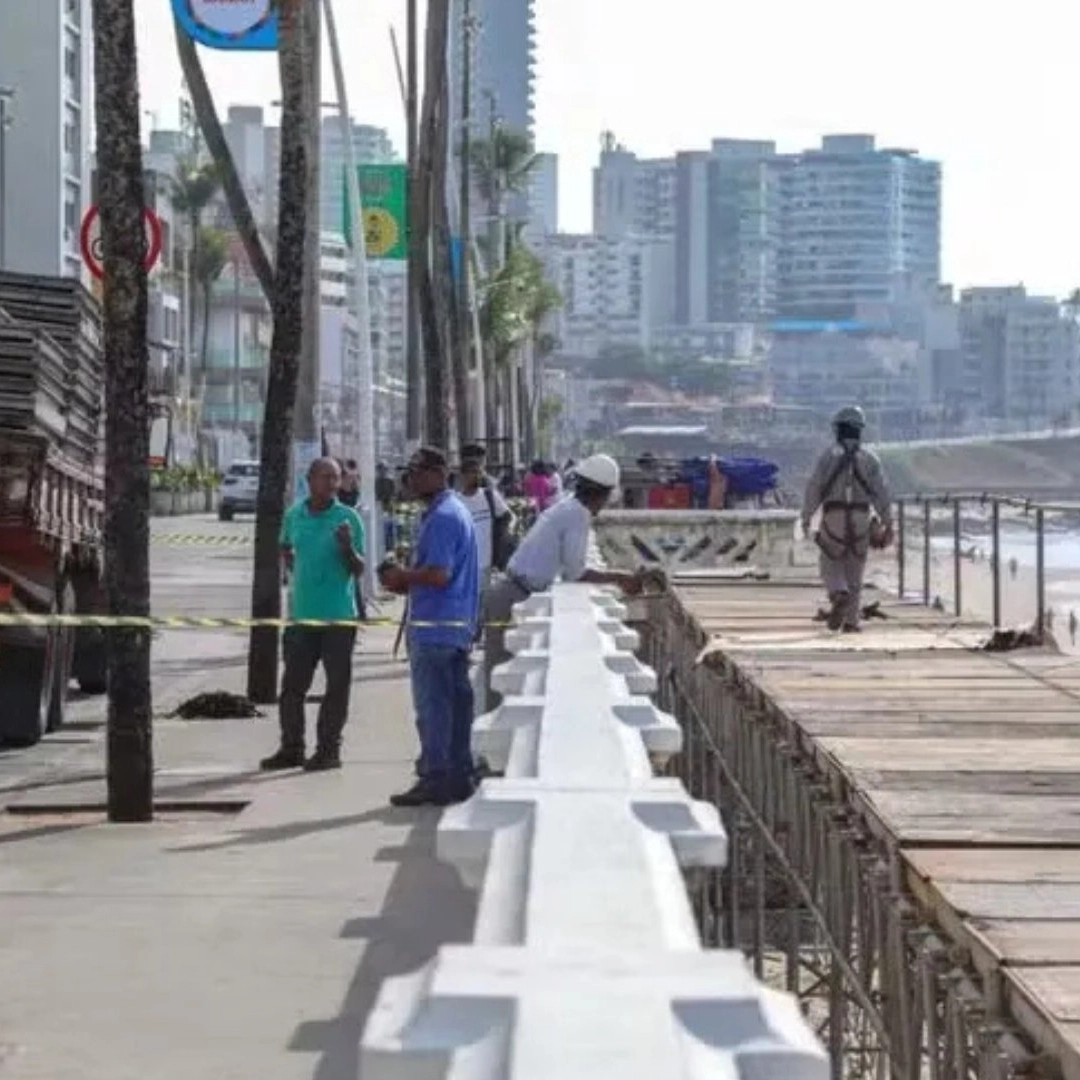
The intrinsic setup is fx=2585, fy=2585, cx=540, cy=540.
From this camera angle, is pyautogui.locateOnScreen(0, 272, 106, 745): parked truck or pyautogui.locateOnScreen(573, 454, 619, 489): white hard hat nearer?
pyautogui.locateOnScreen(573, 454, 619, 489): white hard hat

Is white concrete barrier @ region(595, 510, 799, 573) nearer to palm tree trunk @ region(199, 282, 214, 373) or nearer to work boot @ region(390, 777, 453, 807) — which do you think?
work boot @ region(390, 777, 453, 807)

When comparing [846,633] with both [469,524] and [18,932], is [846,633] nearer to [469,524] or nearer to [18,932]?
[469,524]

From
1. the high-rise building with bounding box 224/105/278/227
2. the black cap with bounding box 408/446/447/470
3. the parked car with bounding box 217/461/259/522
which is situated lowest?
the parked car with bounding box 217/461/259/522

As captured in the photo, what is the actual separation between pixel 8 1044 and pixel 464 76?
5038 cm

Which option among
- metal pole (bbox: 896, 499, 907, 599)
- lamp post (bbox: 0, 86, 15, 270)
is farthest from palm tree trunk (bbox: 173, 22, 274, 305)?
lamp post (bbox: 0, 86, 15, 270)

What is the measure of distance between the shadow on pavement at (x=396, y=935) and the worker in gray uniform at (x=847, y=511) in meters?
4.90

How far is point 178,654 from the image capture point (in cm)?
2367

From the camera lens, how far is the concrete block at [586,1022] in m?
2.74

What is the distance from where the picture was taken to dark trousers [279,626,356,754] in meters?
14.2

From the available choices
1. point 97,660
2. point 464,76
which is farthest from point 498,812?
point 464,76

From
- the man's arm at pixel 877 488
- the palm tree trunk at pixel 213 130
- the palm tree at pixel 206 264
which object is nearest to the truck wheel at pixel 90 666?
the palm tree trunk at pixel 213 130

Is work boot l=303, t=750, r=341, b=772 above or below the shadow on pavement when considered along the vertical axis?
above

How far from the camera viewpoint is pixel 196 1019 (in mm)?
8250

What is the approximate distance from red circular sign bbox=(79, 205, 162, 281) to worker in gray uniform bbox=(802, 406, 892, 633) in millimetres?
4406
